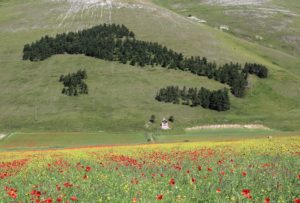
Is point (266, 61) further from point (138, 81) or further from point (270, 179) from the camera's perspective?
point (270, 179)

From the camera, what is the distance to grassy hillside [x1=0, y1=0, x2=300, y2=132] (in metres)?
121

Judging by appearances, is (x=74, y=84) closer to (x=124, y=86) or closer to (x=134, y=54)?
(x=124, y=86)

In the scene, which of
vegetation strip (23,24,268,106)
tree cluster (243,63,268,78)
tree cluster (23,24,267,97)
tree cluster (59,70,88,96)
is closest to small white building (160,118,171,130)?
tree cluster (59,70,88,96)

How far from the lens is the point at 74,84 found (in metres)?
139

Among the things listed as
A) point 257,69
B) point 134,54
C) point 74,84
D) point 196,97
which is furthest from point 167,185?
point 257,69

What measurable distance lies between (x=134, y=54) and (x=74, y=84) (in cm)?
2886

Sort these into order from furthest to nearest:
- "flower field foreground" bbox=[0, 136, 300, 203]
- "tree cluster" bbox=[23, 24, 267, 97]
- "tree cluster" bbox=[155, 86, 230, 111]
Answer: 1. "tree cluster" bbox=[23, 24, 267, 97]
2. "tree cluster" bbox=[155, 86, 230, 111]
3. "flower field foreground" bbox=[0, 136, 300, 203]

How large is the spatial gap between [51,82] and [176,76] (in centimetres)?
3943

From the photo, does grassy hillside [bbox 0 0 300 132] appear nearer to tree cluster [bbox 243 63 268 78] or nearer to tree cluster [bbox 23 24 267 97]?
tree cluster [bbox 243 63 268 78]

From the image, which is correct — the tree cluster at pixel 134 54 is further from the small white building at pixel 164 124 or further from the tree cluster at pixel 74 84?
the small white building at pixel 164 124

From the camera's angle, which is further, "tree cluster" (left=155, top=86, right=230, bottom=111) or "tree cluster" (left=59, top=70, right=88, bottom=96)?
"tree cluster" (left=59, top=70, right=88, bottom=96)

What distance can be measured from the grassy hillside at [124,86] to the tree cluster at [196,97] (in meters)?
2.55

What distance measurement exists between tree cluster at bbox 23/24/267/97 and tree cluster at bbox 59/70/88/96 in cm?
1873

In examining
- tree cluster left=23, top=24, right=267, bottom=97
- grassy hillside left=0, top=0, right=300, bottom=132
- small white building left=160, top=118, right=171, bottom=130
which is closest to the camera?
small white building left=160, top=118, right=171, bottom=130
